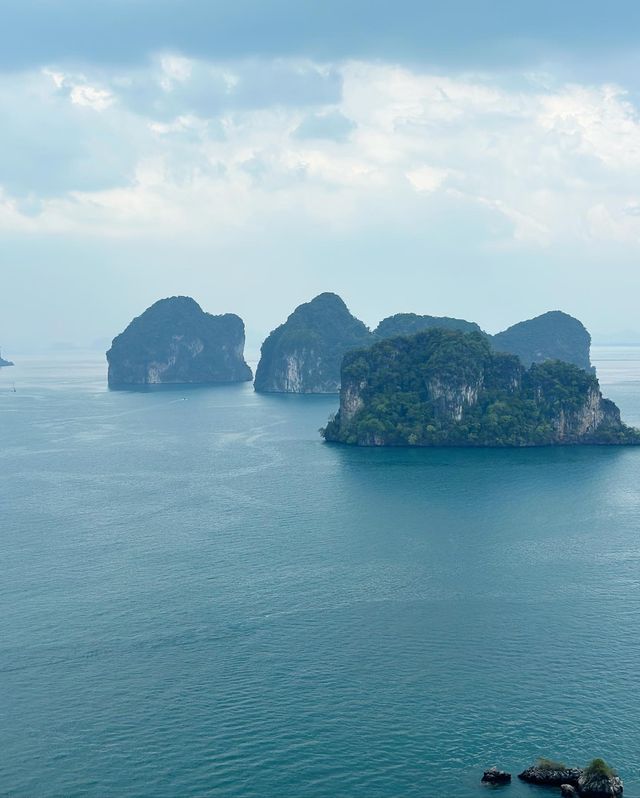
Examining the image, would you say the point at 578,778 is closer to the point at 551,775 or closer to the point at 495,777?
the point at 551,775

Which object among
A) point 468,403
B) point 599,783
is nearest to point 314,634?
point 599,783

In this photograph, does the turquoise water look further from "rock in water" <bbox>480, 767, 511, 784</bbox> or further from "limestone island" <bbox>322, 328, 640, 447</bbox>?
"limestone island" <bbox>322, 328, 640, 447</bbox>

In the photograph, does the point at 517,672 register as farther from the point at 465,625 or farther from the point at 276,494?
the point at 276,494

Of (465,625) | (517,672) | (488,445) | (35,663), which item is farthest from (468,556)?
(488,445)

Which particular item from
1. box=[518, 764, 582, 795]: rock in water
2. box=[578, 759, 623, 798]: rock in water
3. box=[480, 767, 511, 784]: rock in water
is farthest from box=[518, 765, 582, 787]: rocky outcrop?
box=[480, 767, 511, 784]: rock in water

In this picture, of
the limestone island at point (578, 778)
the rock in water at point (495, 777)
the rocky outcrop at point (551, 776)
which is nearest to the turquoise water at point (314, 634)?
the rock in water at point (495, 777)

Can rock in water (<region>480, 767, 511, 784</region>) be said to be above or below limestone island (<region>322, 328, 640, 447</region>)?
below

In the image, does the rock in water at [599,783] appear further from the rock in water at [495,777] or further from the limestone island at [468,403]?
the limestone island at [468,403]
